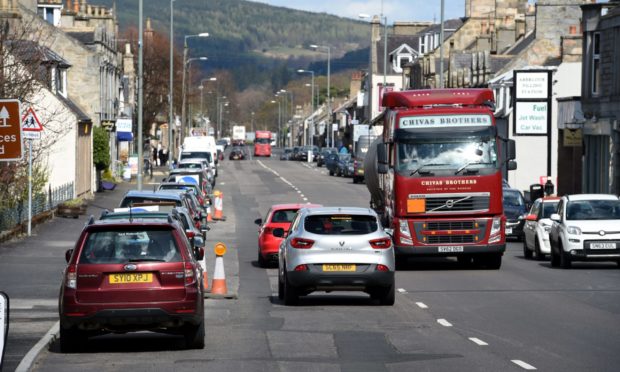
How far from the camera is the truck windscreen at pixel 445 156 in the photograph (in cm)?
2888

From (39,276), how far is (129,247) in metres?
12.2

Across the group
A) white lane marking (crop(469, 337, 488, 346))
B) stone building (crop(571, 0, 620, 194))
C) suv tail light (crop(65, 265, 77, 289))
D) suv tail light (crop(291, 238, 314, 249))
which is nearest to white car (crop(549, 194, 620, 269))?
suv tail light (crop(291, 238, 314, 249))

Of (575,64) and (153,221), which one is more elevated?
(575,64)

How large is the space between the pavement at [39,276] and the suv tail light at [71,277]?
2.81ft

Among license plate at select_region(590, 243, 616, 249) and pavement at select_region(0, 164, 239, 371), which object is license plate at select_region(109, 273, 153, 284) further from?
license plate at select_region(590, 243, 616, 249)

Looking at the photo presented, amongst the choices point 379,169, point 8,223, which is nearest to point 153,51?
point 8,223

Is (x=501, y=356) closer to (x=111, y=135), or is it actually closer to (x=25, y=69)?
(x=25, y=69)

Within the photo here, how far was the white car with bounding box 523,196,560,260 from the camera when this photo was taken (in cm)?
3303

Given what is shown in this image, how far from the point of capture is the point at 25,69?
35062mm

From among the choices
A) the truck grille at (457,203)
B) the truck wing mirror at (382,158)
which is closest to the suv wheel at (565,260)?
the truck grille at (457,203)

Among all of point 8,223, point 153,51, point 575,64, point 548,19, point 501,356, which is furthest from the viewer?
point 153,51

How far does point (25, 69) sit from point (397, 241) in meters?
11.7

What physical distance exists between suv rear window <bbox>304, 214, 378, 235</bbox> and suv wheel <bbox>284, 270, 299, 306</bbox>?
0.92 m

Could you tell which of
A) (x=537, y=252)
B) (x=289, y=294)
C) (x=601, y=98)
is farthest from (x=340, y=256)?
(x=601, y=98)
